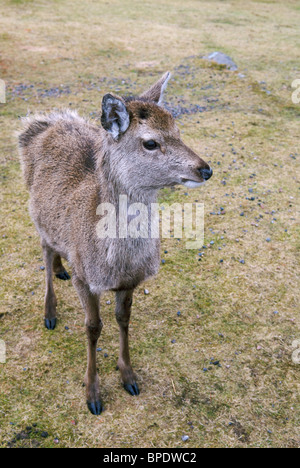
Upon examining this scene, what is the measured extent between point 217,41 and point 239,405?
53.4 feet

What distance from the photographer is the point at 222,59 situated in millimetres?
14812

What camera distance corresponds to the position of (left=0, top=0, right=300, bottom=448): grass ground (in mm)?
4508

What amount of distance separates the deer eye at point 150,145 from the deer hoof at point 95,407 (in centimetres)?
283

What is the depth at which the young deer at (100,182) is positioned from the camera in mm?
3832

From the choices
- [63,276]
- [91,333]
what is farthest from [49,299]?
[91,333]

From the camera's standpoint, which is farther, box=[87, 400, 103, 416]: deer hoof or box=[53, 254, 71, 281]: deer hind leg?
box=[53, 254, 71, 281]: deer hind leg

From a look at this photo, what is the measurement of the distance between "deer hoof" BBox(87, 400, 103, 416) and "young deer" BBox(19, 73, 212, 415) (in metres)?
0.01

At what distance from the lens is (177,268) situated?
6.61 meters

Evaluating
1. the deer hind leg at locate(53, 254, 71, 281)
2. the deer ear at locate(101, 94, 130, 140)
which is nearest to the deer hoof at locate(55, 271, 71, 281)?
the deer hind leg at locate(53, 254, 71, 281)

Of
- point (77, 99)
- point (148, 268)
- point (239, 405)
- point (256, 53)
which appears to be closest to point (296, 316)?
point (239, 405)

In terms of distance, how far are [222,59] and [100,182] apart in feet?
40.9

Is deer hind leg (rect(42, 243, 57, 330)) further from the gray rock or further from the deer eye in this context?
the gray rock

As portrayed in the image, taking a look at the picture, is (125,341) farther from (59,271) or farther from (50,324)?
(59,271)

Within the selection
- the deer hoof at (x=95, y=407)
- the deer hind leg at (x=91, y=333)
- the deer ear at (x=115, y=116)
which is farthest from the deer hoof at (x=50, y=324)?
the deer ear at (x=115, y=116)
